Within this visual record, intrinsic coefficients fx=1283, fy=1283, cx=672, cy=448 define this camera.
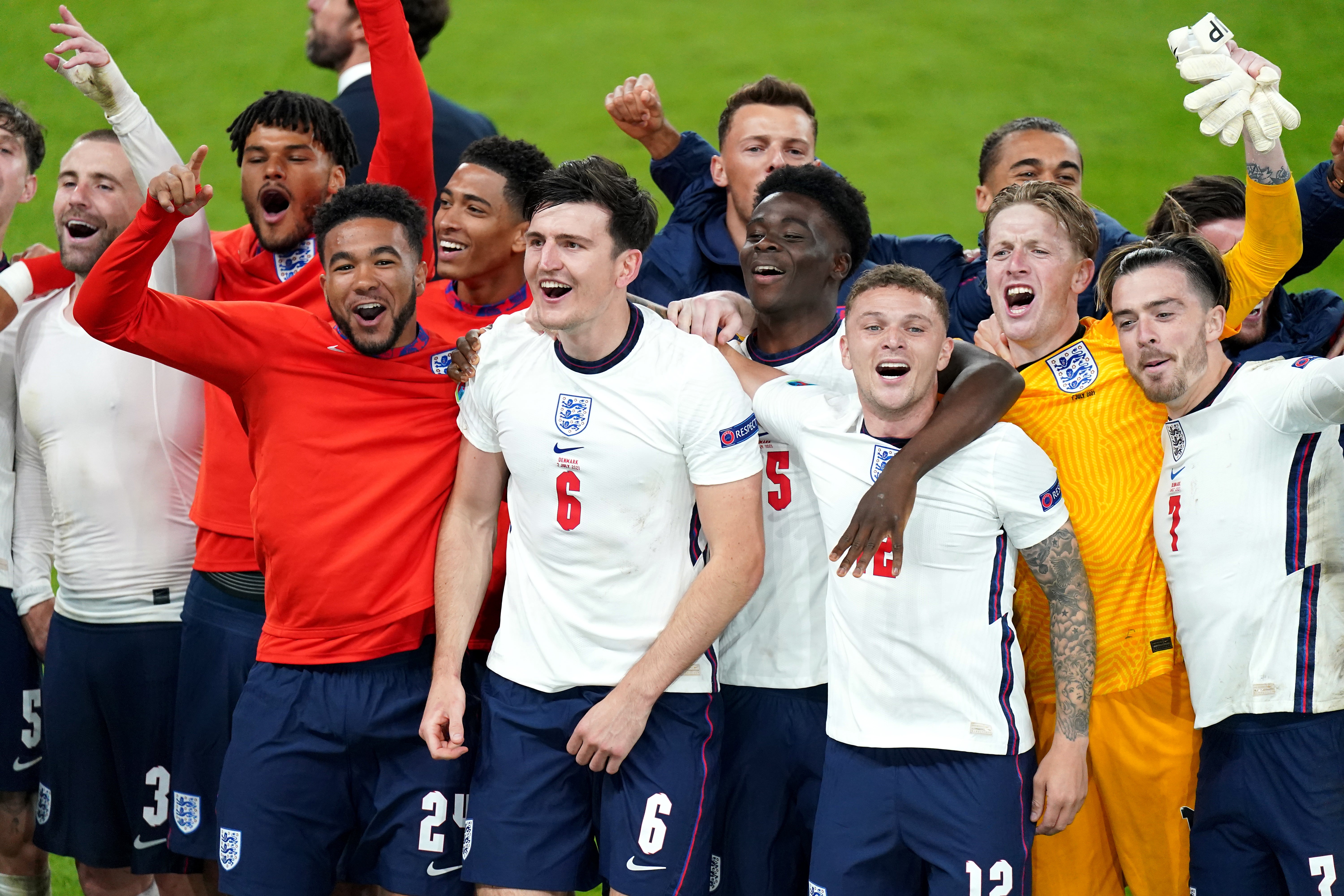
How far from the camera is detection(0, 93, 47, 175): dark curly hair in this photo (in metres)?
5.12

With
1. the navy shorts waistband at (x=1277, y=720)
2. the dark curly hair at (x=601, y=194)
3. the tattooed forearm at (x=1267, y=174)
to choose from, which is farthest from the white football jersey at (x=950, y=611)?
the tattooed forearm at (x=1267, y=174)

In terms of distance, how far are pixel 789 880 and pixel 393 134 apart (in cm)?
281

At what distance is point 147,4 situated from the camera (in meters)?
15.9

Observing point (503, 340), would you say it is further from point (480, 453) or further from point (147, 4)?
point (147, 4)

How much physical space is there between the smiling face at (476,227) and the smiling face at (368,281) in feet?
1.36

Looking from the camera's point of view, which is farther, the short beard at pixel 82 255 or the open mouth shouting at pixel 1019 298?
the short beard at pixel 82 255

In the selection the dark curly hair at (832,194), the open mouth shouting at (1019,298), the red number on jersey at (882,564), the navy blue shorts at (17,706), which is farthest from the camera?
the navy blue shorts at (17,706)

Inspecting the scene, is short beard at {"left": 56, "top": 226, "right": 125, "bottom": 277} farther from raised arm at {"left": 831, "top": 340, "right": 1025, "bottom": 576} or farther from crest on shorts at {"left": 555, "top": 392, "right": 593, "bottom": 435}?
raised arm at {"left": 831, "top": 340, "right": 1025, "bottom": 576}

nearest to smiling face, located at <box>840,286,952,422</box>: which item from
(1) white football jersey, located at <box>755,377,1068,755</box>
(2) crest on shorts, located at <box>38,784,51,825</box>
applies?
(1) white football jersey, located at <box>755,377,1068,755</box>

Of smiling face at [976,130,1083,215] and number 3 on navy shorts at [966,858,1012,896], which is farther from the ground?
smiling face at [976,130,1083,215]

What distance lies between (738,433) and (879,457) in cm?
41

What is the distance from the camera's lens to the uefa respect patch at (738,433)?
11.9ft

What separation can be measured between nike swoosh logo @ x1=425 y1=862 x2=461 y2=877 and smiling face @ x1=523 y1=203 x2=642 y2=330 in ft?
5.46

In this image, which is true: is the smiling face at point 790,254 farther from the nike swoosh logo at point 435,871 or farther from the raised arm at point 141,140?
the nike swoosh logo at point 435,871
